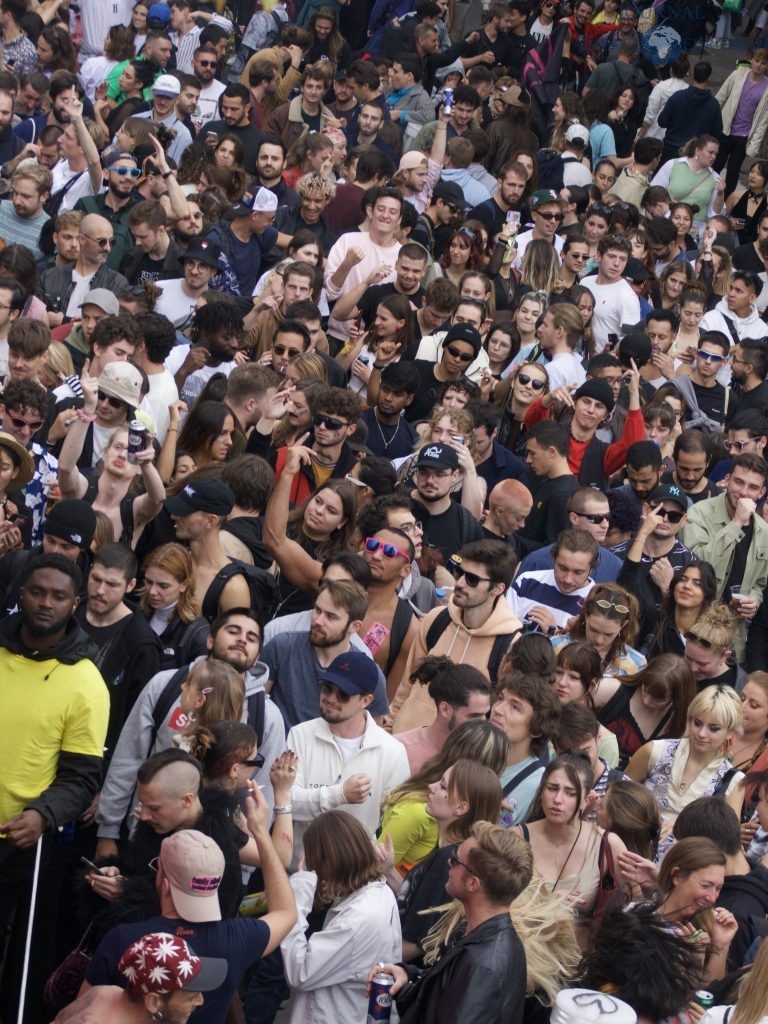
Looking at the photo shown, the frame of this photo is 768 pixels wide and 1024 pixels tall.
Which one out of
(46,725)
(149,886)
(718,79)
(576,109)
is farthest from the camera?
(718,79)

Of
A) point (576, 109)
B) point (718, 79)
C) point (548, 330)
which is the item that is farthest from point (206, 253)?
point (718, 79)

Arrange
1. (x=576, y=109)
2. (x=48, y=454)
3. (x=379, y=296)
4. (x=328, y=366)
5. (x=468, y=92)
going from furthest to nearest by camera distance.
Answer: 1. (x=576, y=109)
2. (x=468, y=92)
3. (x=379, y=296)
4. (x=328, y=366)
5. (x=48, y=454)

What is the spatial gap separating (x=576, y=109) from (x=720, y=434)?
19.5 ft

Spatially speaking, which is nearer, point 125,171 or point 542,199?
point 125,171

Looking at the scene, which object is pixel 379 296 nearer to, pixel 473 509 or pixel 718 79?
pixel 473 509

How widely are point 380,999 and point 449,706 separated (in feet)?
4.73

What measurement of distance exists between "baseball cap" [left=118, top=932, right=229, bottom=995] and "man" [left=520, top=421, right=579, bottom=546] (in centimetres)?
493

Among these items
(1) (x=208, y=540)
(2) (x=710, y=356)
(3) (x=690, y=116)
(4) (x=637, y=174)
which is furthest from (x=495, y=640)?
(3) (x=690, y=116)

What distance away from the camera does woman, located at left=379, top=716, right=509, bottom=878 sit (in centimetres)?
562

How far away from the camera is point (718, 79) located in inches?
758

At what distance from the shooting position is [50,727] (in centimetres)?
545

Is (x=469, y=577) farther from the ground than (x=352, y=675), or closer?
closer

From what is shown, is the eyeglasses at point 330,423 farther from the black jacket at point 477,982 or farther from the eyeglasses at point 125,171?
the black jacket at point 477,982

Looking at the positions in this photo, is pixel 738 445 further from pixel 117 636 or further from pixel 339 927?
pixel 339 927
